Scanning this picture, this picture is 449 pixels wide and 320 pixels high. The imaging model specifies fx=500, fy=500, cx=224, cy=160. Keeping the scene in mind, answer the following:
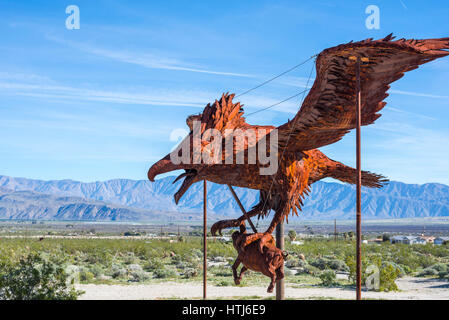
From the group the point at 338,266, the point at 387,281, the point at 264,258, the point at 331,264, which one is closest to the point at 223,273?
the point at 331,264

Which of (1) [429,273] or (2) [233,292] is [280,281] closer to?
(2) [233,292]

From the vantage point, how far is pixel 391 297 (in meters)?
18.8

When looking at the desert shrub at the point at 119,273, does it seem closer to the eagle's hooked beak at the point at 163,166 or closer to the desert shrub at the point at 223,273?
the desert shrub at the point at 223,273

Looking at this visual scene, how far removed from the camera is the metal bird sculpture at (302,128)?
7395 millimetres

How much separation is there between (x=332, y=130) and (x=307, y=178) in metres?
1.13

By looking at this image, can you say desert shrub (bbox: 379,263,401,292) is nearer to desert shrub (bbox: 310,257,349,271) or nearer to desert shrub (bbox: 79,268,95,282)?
desert shrub (bbox: 310,257,349,271)

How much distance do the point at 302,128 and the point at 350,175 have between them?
7.63 feet

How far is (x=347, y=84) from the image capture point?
8016mm

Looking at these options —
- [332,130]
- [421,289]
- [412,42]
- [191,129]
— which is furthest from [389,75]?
[421,289]

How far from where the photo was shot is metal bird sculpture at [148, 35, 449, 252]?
7395 mm

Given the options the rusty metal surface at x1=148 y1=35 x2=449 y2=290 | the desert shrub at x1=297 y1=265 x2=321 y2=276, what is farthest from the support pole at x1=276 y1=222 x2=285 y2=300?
the desert shrub at x1=297 y1=265 x2=321 y2=276

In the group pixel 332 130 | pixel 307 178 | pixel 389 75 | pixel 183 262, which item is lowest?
pixel 183 262

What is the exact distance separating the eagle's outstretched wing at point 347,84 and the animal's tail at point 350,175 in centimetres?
102
